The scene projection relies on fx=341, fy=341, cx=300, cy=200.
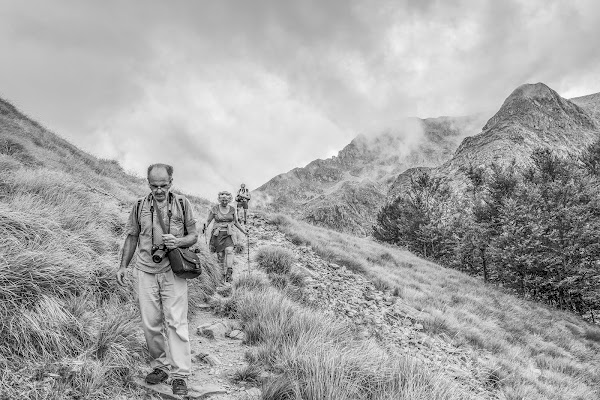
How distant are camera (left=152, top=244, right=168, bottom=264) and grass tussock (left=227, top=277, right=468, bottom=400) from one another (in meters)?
1.76

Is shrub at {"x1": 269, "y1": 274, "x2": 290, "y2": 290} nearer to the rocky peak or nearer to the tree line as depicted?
the tree line

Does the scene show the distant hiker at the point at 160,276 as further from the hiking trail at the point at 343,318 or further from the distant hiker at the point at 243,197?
the distant hiker at the point at 243,197

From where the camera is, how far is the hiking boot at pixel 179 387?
351 centimetres

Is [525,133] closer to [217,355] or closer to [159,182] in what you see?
[217,355]

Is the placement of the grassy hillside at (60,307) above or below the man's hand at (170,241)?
below

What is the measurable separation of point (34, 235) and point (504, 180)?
37665mm

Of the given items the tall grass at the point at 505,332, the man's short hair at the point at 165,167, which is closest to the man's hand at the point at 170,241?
the man's short hair at the point at 165,167

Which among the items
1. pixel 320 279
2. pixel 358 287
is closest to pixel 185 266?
pixel 320 279

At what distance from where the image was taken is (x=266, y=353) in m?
4.53

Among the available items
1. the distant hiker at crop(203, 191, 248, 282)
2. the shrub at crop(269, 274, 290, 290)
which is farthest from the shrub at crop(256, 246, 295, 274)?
the distant hiker at crop(203, 191, 248, 282)

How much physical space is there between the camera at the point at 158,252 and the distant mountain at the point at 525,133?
4857 inches

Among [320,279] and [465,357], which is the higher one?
[320,279]

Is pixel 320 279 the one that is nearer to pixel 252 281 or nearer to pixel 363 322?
pixel 363 322

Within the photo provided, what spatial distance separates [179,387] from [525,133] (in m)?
170
